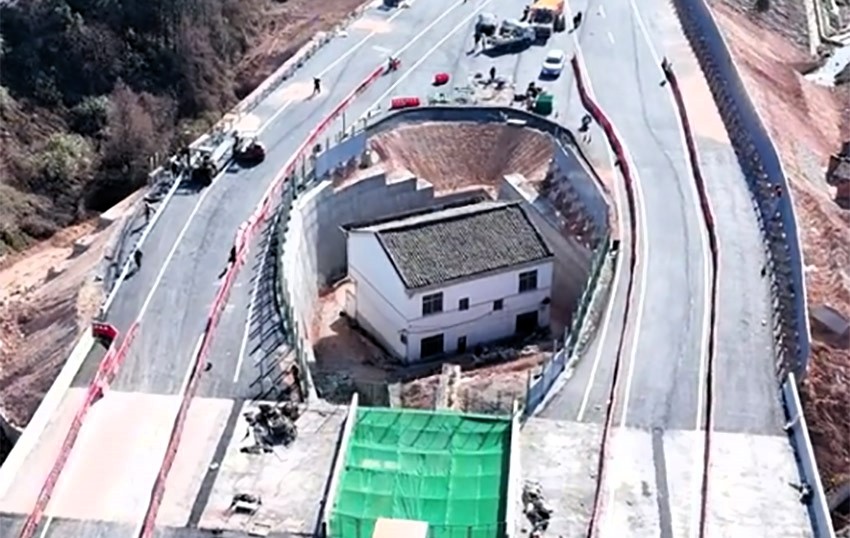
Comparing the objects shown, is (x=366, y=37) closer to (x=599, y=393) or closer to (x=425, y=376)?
(x=425, y=376)

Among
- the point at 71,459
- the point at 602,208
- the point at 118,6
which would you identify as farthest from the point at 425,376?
the point at 118,6

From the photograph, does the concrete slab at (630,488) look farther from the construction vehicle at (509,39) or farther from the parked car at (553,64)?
the construction vehicle at (509,39)

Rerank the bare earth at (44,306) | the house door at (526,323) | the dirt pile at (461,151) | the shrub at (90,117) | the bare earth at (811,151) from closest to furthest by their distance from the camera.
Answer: the bare earth at (811,151) < the bare earth at (44,306) < the house door at (526,323) < the dirt pile at (461,151) < the shrub at (90,117)

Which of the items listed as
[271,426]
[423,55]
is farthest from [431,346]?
[423,55]

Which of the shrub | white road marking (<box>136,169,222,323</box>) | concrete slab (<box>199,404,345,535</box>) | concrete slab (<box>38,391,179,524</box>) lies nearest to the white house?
white road marking (<box>136,169,222,323</box>)

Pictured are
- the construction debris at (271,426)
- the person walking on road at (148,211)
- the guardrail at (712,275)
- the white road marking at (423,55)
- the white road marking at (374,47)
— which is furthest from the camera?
the white road marking at (423,55)


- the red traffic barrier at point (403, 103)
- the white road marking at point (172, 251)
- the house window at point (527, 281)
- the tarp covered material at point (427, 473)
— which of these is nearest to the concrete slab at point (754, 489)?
the tarp covered material at point (427, 473)
